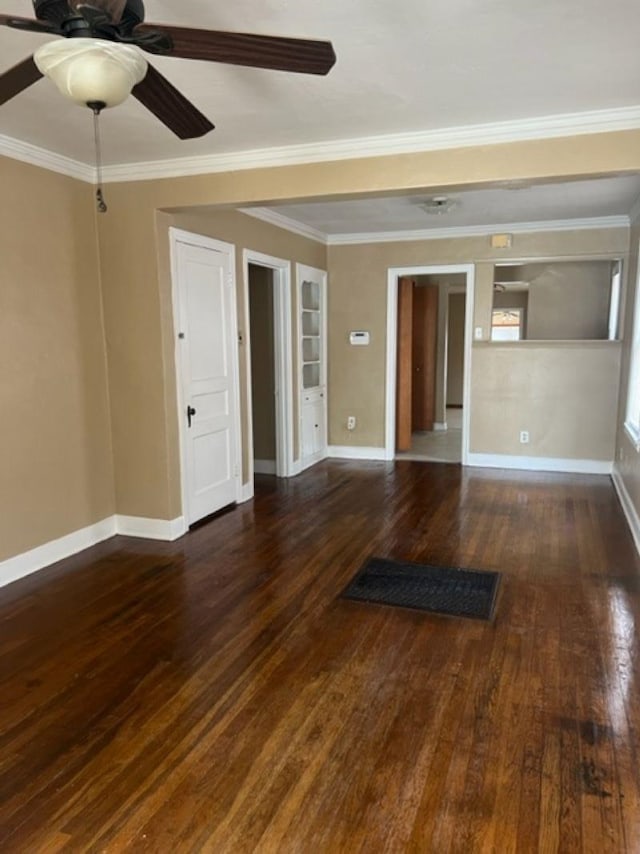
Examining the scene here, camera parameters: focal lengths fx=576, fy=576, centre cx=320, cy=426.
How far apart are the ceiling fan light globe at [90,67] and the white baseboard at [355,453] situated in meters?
5.49

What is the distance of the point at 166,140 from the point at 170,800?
3.22m

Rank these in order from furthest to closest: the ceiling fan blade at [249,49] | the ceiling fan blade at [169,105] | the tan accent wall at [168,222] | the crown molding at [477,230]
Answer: the crown molding at [477,230]
the tan accent wall at [168,222]
the ceiling fan blade at [169,105]
the ceiling fan blade at [249,49]

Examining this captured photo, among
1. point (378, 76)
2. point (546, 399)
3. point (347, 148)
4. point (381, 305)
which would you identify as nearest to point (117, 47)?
point (378, 76)

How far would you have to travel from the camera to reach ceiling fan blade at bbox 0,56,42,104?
5.65 feet

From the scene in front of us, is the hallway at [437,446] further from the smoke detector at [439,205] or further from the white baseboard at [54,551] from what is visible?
the white baseboard at [54,551]

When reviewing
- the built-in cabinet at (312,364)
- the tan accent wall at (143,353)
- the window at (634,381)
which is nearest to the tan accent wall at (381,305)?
the built-in cabinet at (312,364)

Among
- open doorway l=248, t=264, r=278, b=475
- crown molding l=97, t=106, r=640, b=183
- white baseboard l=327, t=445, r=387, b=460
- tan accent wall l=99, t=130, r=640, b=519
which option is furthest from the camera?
white baseboard l=327, t=445, r=387, b=460

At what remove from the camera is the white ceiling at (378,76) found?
6.65 feet

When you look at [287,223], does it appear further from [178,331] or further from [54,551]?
[54,551]

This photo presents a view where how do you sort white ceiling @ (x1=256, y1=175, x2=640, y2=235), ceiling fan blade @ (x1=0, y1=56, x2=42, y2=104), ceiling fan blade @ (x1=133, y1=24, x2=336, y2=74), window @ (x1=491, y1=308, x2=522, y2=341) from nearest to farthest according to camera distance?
ceiling fan blade @ (x1=133, y1=24, x2=336, y2=74) → ceiling fan blade @ (x1=0, y1=56, x2=42, y2=104) → white ceiling @ (x1=256, y1=175, x2=640, y2=235) → window @ (x1=491, y1=308, x2=522, y2=341)

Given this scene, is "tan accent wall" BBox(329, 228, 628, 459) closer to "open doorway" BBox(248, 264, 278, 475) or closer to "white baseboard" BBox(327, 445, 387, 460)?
"white baseboard" BBox(327, 445, 387, 460)

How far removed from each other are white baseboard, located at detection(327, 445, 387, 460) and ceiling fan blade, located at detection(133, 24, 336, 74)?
5.34 metres

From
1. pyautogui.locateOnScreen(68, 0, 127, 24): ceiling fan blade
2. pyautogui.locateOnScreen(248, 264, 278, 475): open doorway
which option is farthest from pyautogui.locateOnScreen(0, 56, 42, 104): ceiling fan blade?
pyautogui.locateOnScreen(248, 264, 278, 475): open doorway

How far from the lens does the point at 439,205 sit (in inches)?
188
